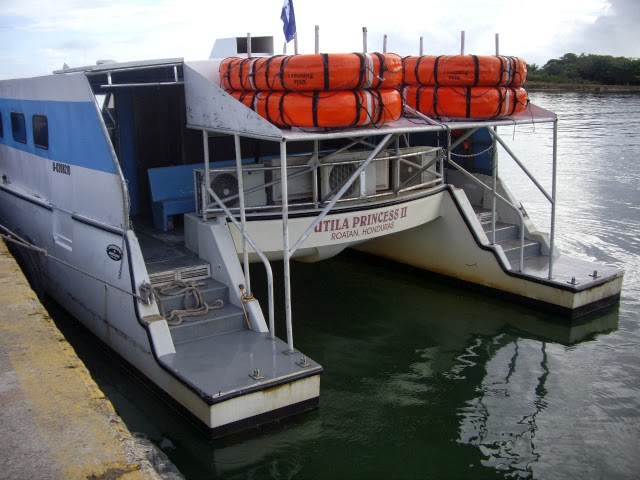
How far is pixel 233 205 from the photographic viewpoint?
893 centimetres

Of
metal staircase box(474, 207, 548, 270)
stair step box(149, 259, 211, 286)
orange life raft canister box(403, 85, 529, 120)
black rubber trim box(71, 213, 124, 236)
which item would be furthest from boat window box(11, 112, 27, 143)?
metal staircase box(474, 207, 548, 270)

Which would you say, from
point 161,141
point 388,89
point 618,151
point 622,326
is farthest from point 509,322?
→ point 618,151

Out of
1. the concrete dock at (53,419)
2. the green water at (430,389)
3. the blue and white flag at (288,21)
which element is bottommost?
the green water at (430,389)

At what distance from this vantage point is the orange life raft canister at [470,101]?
8.40 metres

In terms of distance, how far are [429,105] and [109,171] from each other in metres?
4.03

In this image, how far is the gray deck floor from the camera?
629cm

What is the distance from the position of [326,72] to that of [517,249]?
4.98 m

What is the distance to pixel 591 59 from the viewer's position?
201 feet

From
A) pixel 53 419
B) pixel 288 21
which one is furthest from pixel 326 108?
pixel 53 419

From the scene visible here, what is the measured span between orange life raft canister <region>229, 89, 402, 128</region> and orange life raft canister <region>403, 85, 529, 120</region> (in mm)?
1550

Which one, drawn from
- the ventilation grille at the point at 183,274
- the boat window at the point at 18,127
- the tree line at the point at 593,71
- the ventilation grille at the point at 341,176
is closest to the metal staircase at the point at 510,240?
the ventilation grille at the point at 341,176

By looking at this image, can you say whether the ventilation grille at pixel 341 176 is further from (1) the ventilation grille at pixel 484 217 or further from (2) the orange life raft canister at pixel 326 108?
(1) the ventilation grille at pixel 484 217

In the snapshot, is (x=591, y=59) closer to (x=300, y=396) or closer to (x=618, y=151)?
(x=618, y=151)

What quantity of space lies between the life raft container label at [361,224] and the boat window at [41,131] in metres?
4.03
